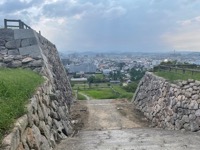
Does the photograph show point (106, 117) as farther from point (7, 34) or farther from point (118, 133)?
point (7, 34)

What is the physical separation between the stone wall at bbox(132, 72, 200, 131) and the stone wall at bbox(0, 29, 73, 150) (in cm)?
410

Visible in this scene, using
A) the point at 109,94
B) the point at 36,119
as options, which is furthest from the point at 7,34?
the point at 109,94

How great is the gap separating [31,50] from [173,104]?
748cm

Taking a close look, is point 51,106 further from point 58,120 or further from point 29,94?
point 29,94

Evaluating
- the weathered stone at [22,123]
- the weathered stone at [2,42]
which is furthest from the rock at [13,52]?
the weathered stone at [22,123]

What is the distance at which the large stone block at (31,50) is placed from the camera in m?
16.1

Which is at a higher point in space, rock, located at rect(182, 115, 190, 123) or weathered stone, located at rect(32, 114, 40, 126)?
weathered stone, located at rect(32, 114, 40, 126)

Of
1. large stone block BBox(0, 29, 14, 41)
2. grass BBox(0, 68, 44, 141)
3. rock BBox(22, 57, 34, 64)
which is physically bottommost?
grass BBox(0, 68, 44, 141)

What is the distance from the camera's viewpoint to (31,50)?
53.6 feet

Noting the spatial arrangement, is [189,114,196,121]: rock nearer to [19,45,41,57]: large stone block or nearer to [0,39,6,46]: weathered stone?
[19,45,41,57]: large stone block

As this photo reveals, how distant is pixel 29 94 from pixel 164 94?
327 inches

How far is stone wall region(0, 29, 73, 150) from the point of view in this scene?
18.8 ft

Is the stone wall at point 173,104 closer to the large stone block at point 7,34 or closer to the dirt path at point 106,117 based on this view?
the dirt path at point 106,117

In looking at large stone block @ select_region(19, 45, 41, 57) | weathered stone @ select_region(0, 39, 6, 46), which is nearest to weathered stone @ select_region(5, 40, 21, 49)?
weathered stone @ select_region(0, 39, 6, 46)
